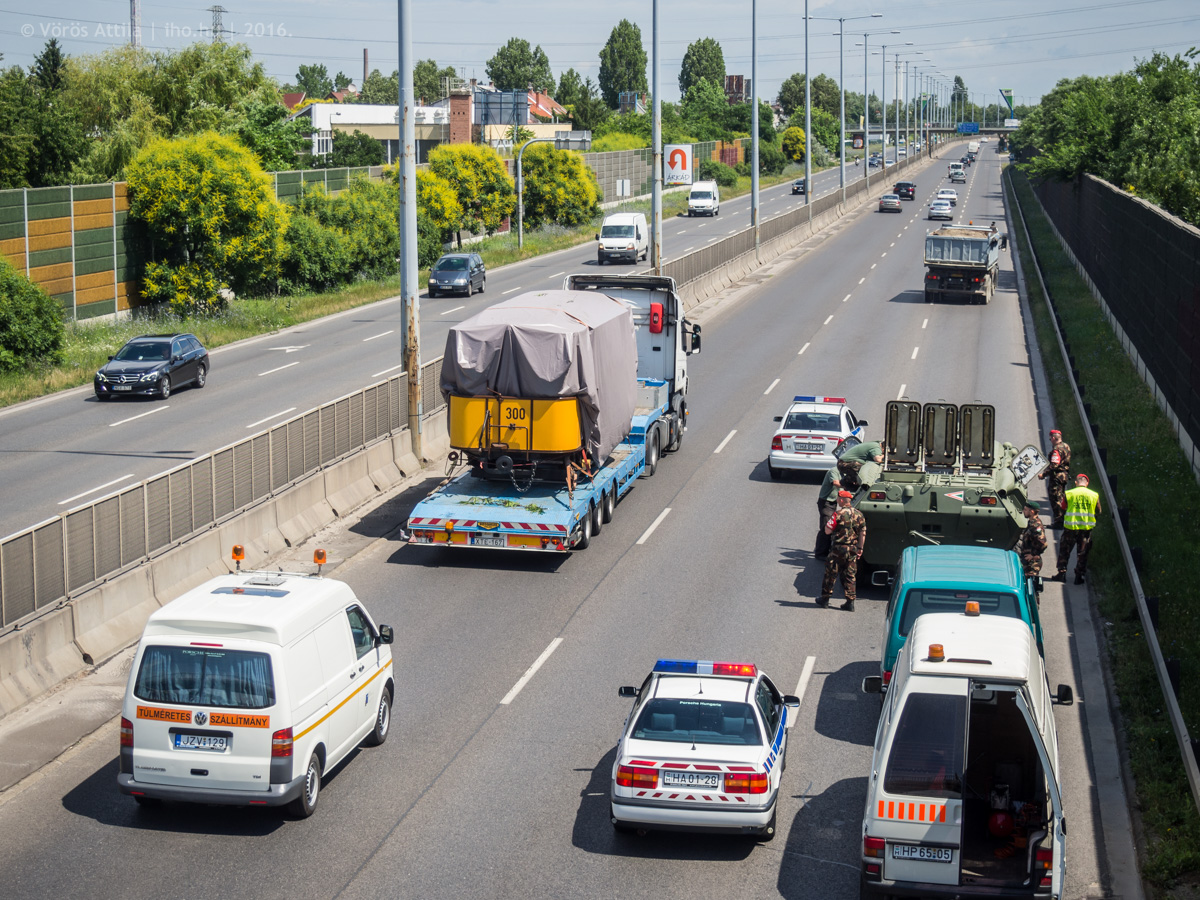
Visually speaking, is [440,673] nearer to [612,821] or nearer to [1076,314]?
[612,821]

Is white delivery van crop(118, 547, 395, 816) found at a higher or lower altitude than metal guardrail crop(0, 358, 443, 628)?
lower

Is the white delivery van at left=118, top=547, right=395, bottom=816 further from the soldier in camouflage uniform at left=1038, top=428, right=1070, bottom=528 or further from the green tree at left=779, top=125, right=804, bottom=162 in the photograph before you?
the green tree at left=779, top=125, right=804, bottom=162

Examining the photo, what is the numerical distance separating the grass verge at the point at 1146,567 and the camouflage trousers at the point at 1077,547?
36cm

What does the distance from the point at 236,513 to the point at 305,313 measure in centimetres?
3423

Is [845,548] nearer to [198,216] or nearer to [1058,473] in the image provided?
[1058,473]

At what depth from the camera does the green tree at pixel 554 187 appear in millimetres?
81500

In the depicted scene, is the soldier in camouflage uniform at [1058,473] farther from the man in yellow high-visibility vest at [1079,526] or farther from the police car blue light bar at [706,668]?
the police car blue light bar at [706,668]

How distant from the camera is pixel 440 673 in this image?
52.2 feet

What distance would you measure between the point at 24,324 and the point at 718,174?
101 meters

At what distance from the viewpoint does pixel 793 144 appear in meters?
166

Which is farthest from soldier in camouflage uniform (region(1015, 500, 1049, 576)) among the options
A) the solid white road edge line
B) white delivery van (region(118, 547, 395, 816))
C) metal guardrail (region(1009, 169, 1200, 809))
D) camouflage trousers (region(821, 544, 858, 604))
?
the solid white road edge line

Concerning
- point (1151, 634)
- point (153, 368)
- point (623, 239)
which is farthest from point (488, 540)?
point (623, 239)

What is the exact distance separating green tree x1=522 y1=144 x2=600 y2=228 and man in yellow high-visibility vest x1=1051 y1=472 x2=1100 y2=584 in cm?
6477

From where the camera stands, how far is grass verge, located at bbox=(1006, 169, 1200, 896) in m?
12.1
